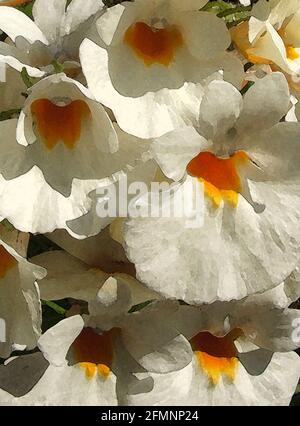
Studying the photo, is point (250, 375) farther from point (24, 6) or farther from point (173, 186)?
point (24, 6)

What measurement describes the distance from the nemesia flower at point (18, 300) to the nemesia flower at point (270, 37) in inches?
Result: 10.0

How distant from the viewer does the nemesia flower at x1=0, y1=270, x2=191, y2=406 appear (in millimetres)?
676

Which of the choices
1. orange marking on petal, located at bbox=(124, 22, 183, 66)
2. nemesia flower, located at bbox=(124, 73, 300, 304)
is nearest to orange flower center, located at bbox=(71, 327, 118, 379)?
nemesia flower, located at bbox=(124, 73, 300, 304)

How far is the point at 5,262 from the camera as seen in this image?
0.69 metres

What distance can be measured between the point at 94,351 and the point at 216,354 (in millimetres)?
120

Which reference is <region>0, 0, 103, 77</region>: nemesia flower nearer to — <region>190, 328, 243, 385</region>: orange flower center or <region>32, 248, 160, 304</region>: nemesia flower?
<region>32, 248, 160, 304</region>: nemesia flower

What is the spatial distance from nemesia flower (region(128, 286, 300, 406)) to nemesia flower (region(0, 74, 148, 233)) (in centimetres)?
14

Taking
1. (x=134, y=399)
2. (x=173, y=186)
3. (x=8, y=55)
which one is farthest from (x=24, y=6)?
(x=134, y=399)

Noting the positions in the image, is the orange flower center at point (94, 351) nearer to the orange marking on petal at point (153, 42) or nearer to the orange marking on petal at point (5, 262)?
the orange marking on petal at point (5, 262)

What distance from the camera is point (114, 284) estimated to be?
2.21 ft

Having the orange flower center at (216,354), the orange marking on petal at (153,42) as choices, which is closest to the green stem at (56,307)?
the orange flower center at (216,354)

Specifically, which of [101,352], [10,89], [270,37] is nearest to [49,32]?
[10,89]

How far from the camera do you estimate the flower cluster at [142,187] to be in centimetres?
62
